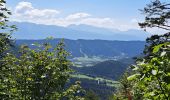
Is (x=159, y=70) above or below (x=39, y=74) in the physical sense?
above

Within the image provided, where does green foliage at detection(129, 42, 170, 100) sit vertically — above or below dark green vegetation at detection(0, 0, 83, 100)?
above

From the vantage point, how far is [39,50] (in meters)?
22.0

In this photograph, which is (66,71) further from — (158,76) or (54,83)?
(158,76)

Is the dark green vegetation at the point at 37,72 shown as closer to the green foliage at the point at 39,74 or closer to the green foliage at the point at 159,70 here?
the green foliage at the point at 39,74

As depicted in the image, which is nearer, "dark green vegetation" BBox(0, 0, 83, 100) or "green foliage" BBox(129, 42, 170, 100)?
"green foliage" BBox(129, 42, 170, 100)

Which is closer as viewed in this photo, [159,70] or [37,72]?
[159,70]

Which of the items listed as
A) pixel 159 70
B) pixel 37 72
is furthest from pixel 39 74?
pixel 159 70

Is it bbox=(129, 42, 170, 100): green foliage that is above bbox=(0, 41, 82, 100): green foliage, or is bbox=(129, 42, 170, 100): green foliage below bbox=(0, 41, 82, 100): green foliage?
above

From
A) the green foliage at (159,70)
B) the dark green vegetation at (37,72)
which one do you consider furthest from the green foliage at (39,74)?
the green foliage at (159,70)

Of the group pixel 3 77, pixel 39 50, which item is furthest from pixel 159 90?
pixel 39 50

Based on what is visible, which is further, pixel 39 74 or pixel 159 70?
pixel 39 74

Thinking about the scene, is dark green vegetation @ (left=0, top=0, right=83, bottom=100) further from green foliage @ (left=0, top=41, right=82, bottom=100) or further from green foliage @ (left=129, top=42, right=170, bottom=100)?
green foliage @ (left=129, top=42, right=170, bottom=100)

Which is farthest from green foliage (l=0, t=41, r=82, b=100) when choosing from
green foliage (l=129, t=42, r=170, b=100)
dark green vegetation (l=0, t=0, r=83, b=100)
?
green foliage (l=129, t=42, r=170, b=100)

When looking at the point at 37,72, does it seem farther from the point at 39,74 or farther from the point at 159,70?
the point at 159,70
